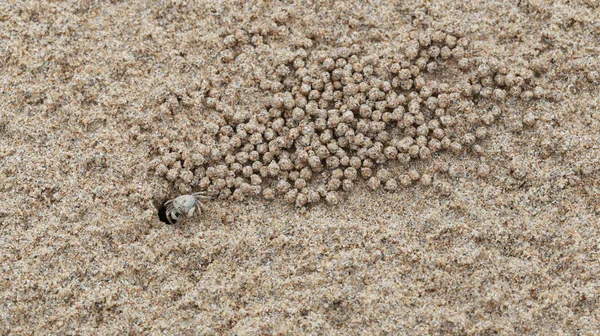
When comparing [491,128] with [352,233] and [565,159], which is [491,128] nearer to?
[565,159]

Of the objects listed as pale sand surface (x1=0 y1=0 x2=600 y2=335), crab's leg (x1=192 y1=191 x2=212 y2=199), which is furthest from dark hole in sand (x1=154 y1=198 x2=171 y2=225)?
crab's leg (x1=192 y1=191 x2=212 y2=199)

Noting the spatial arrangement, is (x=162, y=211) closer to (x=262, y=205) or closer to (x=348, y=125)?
(x=262, y=205)

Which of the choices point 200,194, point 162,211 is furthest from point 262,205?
point 162,211

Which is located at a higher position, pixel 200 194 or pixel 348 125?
pixel 348 125

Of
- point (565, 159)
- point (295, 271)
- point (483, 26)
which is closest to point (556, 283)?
point (565, 159)

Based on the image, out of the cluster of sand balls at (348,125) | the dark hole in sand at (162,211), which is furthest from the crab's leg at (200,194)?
the dark hole in sand at (162,211)

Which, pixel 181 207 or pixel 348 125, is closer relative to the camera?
pixel 181 207
